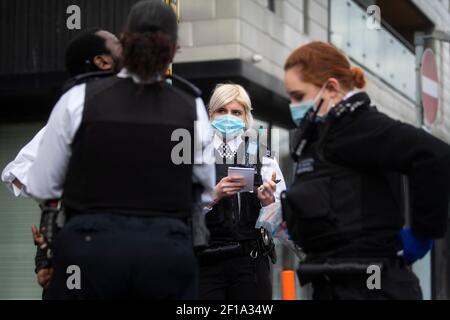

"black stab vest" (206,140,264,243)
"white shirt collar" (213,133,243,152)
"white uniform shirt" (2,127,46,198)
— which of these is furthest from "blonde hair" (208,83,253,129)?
"white uniform shirt" (2,127,46,198)

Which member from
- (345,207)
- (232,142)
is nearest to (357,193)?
(345,207)

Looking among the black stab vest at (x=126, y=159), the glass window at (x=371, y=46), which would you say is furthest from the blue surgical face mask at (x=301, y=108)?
the glass window at (x=371, y=46)

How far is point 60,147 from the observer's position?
3818 mm

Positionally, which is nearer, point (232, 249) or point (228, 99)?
point (232, 249)

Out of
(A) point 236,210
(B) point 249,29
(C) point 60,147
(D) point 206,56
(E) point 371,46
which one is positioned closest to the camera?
(C) point 60,147

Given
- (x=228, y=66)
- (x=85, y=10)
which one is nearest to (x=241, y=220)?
(x=85, y=10)

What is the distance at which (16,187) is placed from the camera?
17.4 feet

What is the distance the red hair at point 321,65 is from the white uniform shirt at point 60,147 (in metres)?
0.52

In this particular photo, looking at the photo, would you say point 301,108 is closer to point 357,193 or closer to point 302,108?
point 302,108

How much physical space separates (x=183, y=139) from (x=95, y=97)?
0.39m

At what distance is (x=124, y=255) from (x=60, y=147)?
20.8 inches

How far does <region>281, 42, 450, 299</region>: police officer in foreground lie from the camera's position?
3.89 m

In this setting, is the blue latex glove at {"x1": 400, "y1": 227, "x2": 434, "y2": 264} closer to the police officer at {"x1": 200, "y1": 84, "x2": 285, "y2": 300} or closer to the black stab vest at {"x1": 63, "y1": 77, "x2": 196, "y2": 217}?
the black stab vest at {"x1": 63, "y1": 77, "x2": 196, "y2": 217}
